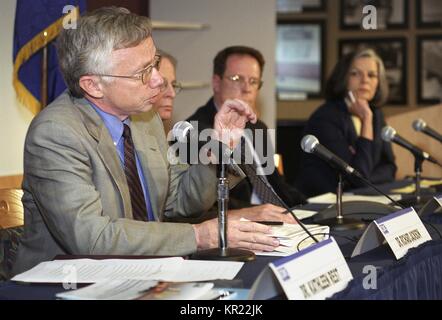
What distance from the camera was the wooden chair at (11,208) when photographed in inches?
103

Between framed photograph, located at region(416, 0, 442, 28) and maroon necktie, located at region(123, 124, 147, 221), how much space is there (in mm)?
6304

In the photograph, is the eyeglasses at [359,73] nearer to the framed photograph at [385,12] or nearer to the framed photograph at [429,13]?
the framed photograph at [385,12]

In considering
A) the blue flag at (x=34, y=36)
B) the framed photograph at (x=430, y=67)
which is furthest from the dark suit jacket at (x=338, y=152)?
the framed photograph at (x=430, y=67)

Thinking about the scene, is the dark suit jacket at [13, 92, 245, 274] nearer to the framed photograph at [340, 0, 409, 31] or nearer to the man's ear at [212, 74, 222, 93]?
the man's ear at [212, 74, 222, 93]

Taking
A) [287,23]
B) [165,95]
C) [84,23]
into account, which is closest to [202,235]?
[84,23]

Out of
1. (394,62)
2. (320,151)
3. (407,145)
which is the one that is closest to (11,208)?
(320,151)

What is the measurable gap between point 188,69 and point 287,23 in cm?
303

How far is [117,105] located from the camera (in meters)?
2.59

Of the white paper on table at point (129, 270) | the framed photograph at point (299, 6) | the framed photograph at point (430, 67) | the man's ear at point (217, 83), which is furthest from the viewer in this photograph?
the framed photograph at point (299, 6)

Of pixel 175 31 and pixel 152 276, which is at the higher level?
pixel 175 31

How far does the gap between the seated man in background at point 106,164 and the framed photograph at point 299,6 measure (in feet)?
19.6

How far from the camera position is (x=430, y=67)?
8344 millimetres

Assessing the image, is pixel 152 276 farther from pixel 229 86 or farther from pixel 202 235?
pixel 229 86

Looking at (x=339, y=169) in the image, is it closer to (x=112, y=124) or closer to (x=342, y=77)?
(x=112, y=124)
